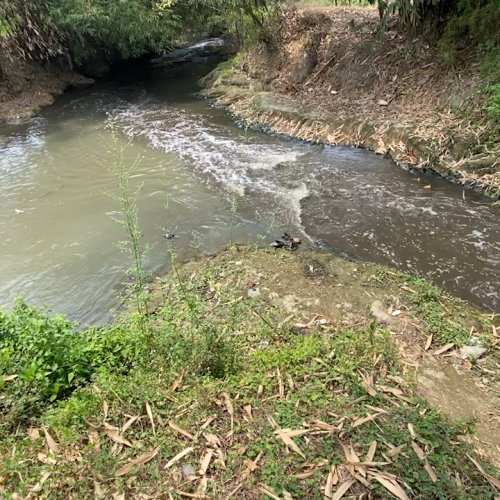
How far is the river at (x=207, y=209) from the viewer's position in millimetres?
4883

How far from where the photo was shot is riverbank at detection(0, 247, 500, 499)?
7.57 ft

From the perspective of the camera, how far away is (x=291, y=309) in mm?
4016

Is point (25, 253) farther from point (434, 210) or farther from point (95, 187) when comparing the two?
point (434, 210)

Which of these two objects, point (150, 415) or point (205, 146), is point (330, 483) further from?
point (205, 146)

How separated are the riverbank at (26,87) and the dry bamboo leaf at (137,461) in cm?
1023

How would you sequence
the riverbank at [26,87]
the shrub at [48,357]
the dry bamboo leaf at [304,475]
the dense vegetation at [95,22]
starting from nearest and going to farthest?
the dry bamboo leaf at [304,475]
the shrub at [48,357]
the dense vegetation at [95,22]
the riverbank at [26,87]

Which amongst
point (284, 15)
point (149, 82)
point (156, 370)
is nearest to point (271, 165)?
point (156, 370)

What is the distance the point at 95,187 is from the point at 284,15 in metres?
7.07

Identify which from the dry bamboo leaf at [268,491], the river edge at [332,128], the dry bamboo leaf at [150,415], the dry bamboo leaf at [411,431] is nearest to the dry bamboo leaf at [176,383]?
the dry bamboo leaf at [150,415]

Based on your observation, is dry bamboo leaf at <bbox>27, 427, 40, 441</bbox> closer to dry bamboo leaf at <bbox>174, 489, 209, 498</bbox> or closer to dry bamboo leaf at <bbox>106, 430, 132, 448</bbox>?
dry bamboo leaf at <bbox>106, 430, 132, 448</bbox>

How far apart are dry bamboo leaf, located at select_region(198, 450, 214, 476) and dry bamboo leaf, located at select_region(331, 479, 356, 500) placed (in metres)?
0.66

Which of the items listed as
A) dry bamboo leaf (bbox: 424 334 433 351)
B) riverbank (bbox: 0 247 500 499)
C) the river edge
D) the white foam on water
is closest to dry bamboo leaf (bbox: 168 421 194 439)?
riverbank (bbox: 0 247 500 499)

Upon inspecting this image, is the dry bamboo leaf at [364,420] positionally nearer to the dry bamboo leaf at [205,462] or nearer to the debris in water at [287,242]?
the dry bamboo leaf at [205,462]

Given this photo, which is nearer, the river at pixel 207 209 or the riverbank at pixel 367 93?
the river at pixel 207 209
